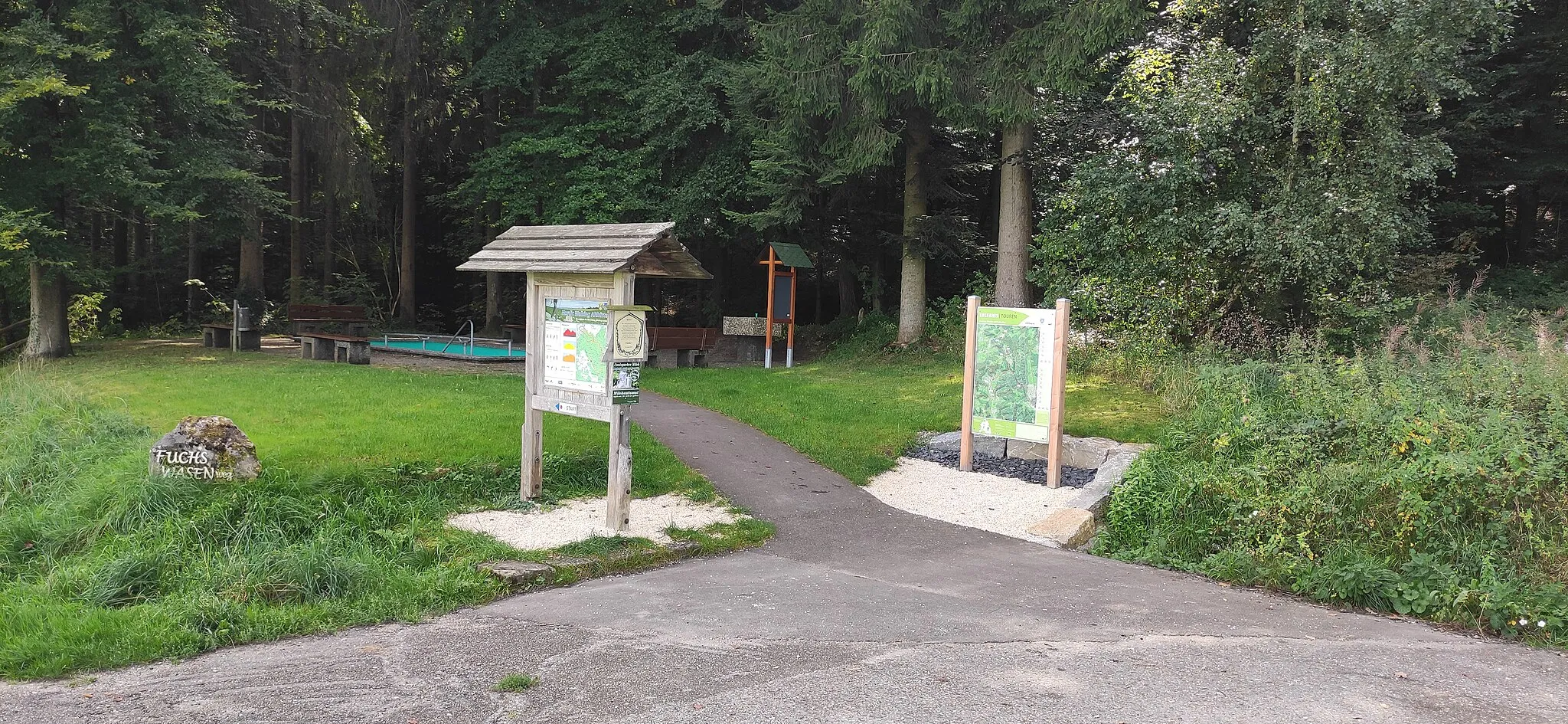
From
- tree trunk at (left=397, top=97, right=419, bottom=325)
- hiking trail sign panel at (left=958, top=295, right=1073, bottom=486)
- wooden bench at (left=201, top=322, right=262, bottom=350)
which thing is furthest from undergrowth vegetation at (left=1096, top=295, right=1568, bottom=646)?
tree trunk at (left=397, top=97, right=419, bottom=325)

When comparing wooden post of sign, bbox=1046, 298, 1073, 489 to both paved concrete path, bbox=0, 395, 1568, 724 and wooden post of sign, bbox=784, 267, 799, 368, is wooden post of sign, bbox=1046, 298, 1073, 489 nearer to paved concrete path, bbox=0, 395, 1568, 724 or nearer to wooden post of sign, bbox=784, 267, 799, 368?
paved concrete path, bbox=0, 395, 1568, 724

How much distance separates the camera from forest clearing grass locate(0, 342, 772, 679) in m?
5.05

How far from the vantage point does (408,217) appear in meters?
26.4

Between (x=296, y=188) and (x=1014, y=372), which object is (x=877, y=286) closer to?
(x=1014, y=372)

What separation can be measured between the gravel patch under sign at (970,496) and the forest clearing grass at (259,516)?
188 cm

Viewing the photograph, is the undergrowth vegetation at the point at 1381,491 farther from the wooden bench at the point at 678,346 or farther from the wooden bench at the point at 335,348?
the wooden bench at the point at 335,348

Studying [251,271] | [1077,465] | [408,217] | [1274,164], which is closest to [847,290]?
[1274,164]

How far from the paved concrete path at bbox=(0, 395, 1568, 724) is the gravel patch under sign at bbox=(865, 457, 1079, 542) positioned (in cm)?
165

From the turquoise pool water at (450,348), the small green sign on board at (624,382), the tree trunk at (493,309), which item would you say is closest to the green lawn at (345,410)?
the small green sign on board at (624,382)

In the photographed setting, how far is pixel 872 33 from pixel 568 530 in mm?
11931

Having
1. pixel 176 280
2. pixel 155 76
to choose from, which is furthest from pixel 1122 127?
pixel 176 280

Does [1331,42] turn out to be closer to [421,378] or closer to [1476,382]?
[1476,382]

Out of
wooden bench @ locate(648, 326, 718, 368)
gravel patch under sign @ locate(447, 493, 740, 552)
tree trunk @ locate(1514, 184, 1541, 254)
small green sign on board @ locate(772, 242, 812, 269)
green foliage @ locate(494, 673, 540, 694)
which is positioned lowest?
green foliage @ locate(494, 673, 540, 694)

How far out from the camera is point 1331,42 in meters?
12.3
